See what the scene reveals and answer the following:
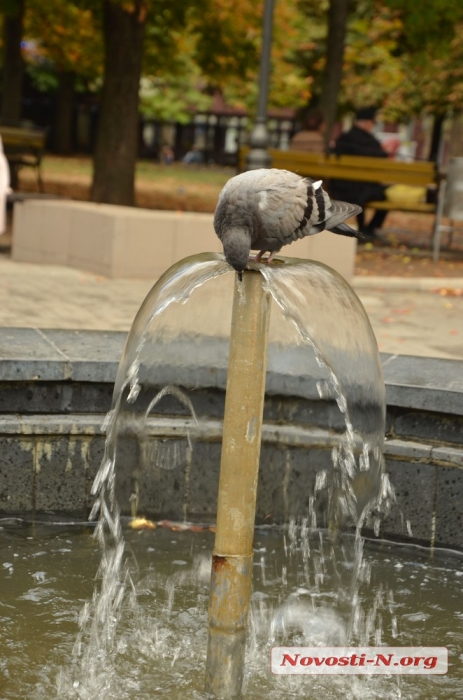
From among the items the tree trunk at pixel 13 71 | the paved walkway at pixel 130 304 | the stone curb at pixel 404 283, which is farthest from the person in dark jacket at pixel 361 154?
the tree trunk at pixel 13 71

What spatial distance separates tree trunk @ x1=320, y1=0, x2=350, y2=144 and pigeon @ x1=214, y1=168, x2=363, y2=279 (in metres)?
15.3

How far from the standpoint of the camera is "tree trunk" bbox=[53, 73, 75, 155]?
161 feet

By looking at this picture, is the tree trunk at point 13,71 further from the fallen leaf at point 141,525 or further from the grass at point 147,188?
the fallen leaf at point 141,525

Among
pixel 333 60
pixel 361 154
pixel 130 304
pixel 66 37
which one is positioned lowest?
pixel 130 304

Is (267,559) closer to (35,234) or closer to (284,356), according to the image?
(284,356)

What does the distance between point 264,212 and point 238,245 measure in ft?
0.44

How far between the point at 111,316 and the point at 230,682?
540cm

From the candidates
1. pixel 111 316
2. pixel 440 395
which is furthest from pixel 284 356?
pixel 111 316

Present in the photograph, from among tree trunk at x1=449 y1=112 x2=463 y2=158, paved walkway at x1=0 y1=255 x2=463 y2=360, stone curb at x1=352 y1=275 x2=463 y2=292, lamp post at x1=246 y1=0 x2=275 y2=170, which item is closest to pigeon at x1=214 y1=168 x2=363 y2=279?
paved walkway at x1=0 y1=255 x2=463 y2=360

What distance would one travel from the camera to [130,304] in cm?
953

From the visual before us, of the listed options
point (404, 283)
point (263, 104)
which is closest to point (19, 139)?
point (263, 104)

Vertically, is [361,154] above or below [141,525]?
above

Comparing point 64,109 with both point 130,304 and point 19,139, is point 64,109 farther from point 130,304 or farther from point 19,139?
point 130,304

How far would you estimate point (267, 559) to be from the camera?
194 inches
